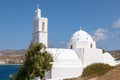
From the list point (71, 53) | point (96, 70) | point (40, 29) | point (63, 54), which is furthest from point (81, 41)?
point (96, 70)

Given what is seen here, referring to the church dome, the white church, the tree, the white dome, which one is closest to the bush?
the white church

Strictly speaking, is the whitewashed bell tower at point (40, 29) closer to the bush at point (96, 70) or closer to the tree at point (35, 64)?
the bush at point (96, 70)

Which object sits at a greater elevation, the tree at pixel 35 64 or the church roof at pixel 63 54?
the church roof at pixel 63 54

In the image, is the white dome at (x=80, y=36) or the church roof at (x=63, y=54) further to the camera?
the white dome at (x=80, y=36)

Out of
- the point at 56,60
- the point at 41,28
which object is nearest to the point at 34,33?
the point at 41,28

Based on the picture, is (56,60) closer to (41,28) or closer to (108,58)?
(41,28)

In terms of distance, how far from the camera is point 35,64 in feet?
101

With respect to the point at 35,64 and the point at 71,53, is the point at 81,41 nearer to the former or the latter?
the point at 71,53

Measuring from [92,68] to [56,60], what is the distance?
652 centimetres

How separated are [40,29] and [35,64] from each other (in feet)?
62.9

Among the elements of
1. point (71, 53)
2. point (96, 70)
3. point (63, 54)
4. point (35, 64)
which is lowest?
point (96, 70)

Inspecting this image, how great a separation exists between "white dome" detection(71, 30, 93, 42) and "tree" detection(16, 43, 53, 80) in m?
20.6

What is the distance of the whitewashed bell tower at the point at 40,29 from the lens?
49500 mm

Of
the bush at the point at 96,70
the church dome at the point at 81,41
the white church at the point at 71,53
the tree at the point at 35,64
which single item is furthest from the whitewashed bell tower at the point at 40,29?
the tree at the point at 35,64
